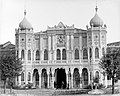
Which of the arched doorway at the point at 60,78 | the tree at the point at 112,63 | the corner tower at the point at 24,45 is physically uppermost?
the corner tower at the point at 24,45

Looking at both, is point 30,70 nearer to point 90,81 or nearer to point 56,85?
point 56,85

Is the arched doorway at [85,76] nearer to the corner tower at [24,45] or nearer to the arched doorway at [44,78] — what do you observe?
the arched doorway at [44,78]

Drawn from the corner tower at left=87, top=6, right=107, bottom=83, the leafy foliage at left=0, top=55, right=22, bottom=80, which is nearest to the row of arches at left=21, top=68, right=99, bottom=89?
the corner tower at left=87, top=6, right=107, bottom=83

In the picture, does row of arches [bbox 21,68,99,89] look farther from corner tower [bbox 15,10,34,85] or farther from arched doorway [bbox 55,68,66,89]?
corner tower [bbox 15,10,34,85]

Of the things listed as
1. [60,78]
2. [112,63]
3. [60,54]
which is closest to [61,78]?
[60,78]

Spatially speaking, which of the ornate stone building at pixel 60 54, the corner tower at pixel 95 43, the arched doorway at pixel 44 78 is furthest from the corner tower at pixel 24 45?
the corner tower at pixel 95 43

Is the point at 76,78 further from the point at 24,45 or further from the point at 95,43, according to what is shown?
the point at 24,45

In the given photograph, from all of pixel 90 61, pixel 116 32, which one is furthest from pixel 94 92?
pixel 90 61
